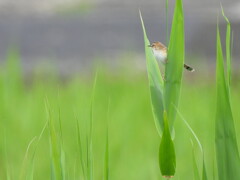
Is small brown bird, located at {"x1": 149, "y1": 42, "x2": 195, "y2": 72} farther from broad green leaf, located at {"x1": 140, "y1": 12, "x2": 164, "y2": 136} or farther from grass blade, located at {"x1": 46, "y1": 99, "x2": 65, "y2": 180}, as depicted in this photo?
grass blade, located at {"x1": 46, "y1": 99, "x2": 65, "y2": 180}

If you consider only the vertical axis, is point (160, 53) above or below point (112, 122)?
above

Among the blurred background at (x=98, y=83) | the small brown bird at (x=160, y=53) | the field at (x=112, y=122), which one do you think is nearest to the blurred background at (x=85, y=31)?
the blurred background at (x=98, y=83)

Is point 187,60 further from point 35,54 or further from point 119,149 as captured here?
point 35,54

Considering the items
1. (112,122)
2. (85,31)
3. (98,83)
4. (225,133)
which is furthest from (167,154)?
(85,31)

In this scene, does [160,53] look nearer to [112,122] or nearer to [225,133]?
[225,133]

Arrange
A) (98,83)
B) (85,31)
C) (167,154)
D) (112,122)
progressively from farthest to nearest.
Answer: (85,31), (98,83), (112,122), (167,154)

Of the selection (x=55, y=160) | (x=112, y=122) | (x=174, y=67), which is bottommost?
(x=112, y=122)

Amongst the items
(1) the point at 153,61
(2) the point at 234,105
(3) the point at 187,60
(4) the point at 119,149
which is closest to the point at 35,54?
(3) the point at 187,60
